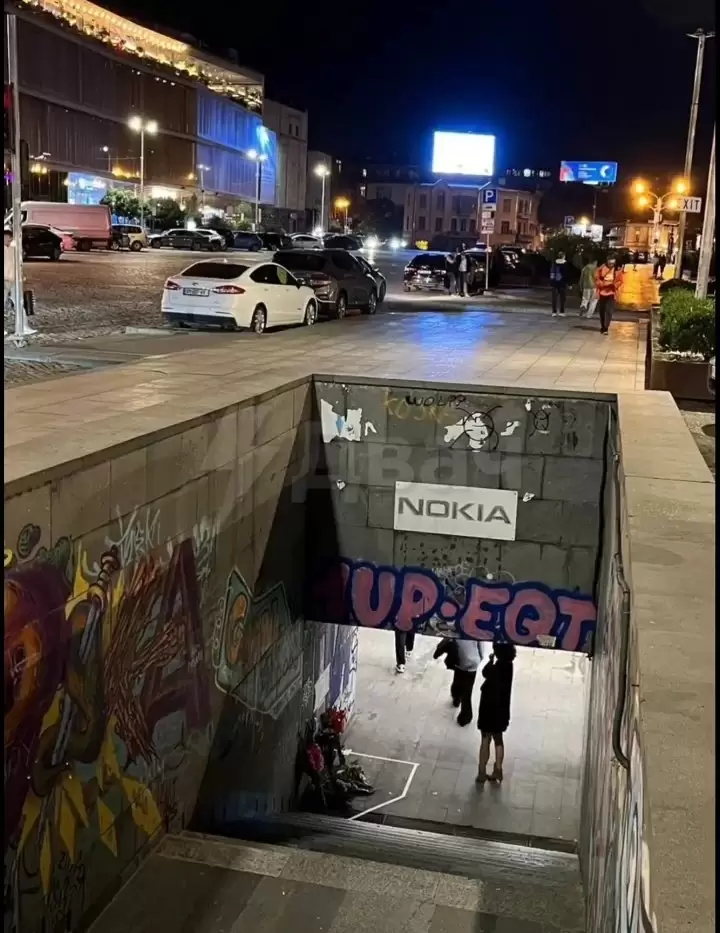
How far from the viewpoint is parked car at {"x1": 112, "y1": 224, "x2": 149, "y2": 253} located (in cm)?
4350

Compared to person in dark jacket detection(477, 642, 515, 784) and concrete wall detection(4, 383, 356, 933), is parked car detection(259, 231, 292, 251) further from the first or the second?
person in dark jacket detection(477, 642, 515, 784)

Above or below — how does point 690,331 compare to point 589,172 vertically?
below

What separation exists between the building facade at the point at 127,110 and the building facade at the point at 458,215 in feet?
111

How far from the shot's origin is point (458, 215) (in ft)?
359

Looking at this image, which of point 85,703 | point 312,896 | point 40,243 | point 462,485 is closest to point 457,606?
point 462,485

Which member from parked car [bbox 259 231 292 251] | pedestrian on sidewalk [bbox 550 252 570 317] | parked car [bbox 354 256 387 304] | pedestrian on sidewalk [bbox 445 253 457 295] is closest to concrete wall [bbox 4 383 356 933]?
parked car [bbox 354 256 387 304]

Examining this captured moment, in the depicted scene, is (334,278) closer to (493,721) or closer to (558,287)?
(558,287)

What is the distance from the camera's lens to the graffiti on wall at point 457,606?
38.3 feet

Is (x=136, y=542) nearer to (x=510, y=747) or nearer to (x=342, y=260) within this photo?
(x=510, y=747)

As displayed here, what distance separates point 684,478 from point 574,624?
5013mm

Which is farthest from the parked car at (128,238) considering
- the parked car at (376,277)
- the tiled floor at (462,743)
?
the tiled floor at (462,743)

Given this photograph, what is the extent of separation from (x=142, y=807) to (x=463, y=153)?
188 feet

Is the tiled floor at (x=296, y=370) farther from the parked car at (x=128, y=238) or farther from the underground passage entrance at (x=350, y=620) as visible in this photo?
the parked car at (x=128, y=238)

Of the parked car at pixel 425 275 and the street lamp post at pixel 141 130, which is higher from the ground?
the street lamp post at pixel 141 130
